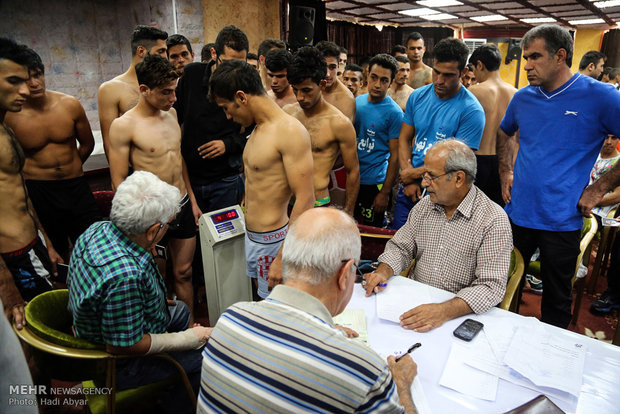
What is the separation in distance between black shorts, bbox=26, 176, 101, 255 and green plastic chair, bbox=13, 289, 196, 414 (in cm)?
150

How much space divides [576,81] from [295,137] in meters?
1.65

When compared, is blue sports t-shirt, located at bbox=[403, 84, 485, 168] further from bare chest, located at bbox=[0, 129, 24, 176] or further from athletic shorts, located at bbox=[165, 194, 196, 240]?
bare chest, located at bbox=[0, 129, 24, 176]

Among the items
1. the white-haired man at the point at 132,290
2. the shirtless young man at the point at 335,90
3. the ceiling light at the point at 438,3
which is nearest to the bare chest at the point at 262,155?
the white-haired man at the point at 132,290

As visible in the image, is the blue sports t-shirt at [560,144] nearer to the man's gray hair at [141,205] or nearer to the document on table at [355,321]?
the document on table at [355,321]

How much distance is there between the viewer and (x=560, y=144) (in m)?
2.29

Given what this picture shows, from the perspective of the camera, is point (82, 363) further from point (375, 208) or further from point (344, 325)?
point (375, 208)

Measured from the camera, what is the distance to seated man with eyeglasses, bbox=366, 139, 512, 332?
187cm

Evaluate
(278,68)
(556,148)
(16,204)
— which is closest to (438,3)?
(278,68)

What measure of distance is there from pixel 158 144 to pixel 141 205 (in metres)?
1.19

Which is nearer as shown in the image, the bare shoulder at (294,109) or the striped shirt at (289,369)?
the striped shirt at (289,369)

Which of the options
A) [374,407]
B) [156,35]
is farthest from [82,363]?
[156,35]

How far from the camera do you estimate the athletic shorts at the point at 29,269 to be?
2.18 m

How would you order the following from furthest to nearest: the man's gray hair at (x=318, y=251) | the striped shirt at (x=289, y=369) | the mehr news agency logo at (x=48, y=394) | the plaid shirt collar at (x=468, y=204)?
1. the plaid shirt collar at (x=468, y=204)
2. the man's gray hair at (x=318, y=251)
3. the striped shirt at (x=289, y=369)
4. the mehr news agency logo at (x=48, y=394)

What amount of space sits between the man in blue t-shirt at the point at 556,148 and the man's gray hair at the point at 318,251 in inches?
68.2
